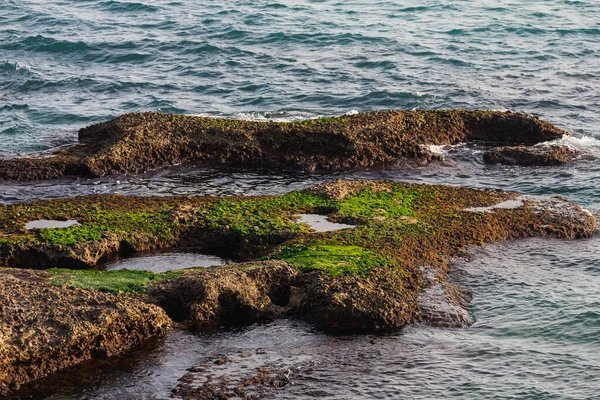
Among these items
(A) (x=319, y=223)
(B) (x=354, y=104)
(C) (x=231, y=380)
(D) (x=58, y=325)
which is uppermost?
(B) (x=354, y=104)

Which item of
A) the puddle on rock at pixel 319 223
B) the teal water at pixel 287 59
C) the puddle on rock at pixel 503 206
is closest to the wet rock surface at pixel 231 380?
the puddle on rock at pixel 319 223

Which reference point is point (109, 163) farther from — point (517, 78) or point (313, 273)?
point (517, 78)

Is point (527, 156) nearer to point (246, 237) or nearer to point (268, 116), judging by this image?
point (268, 116)

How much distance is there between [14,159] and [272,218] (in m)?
8.90

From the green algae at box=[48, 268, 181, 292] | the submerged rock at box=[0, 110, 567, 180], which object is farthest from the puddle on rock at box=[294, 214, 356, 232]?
the submerged rock at box=[0, 110, 567, 180]

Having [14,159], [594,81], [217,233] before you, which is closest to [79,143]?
[14,159]

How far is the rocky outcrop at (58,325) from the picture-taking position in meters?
14.1

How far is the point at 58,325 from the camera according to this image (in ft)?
48.2

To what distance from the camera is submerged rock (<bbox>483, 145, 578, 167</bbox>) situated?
26500mm

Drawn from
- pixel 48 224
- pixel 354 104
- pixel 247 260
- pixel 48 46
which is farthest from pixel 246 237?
pixel 48 46

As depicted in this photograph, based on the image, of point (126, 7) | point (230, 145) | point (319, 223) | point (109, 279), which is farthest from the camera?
point (126, 7)

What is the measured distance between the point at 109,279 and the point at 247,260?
3167 millimetres

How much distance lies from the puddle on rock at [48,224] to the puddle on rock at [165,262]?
5.88 ft

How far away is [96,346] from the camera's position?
14922mm
